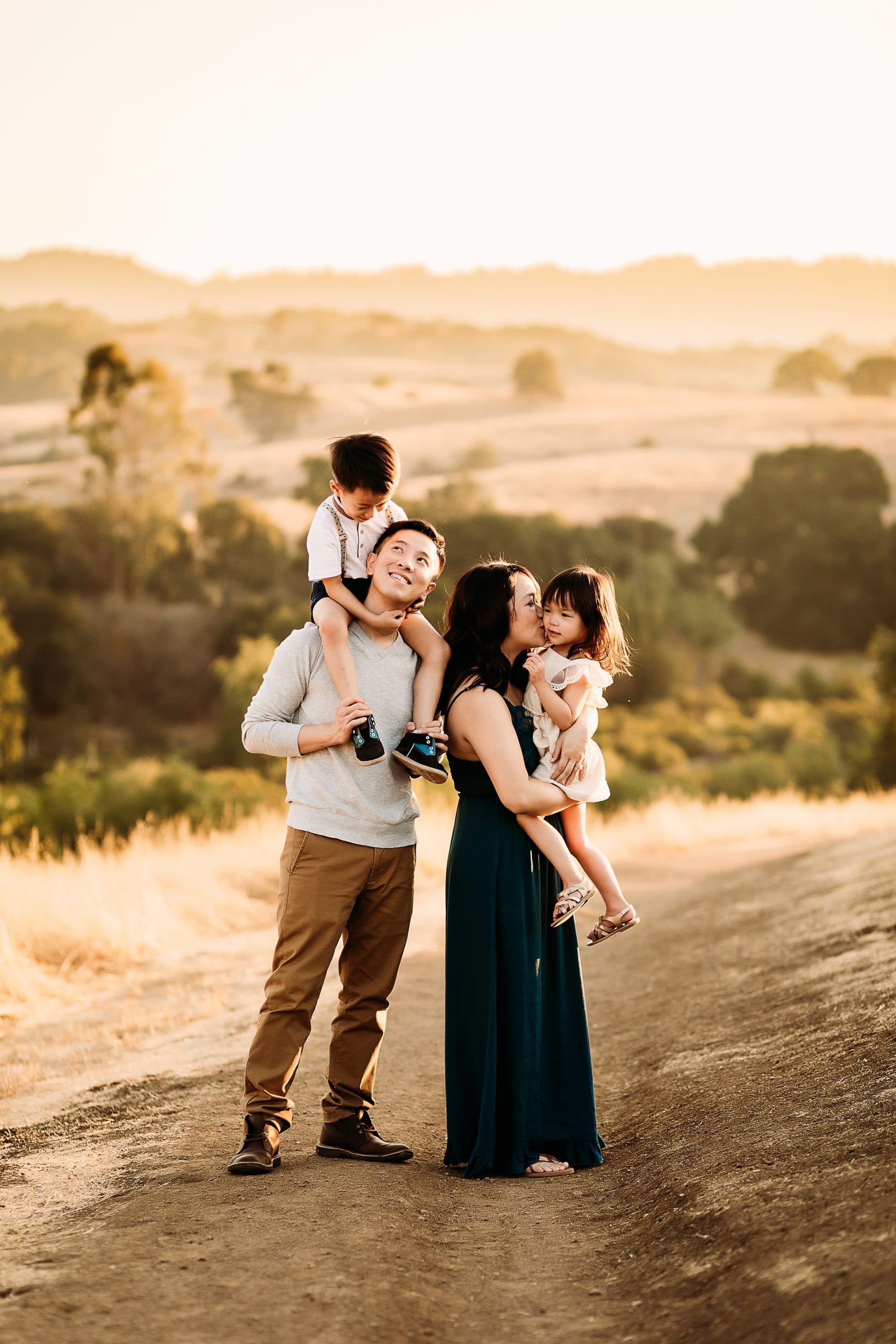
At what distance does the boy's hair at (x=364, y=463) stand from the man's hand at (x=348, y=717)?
30.9 inches

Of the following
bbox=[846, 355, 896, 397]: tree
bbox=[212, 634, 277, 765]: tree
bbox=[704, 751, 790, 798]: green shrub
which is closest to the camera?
bbox=[704, 751, 790, 798]: green shrub

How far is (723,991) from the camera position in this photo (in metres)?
7.38

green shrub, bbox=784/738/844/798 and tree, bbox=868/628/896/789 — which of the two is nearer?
tree, bbox=868/628/896/789

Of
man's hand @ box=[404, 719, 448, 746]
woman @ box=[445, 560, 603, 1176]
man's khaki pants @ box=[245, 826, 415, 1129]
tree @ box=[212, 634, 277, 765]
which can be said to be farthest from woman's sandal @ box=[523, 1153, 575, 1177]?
tree @ box=[212, 634, 277, 765]

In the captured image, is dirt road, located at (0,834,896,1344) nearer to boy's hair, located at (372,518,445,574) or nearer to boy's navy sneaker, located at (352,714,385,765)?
boy's navy sneaker, located at (352,714,385,765)

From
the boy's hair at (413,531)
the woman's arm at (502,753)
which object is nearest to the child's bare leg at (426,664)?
the woman's arm at (502,753)

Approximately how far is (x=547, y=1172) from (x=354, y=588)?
2.11 metres

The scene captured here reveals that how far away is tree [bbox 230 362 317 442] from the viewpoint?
81.3 meters

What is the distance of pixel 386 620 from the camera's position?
4.50m

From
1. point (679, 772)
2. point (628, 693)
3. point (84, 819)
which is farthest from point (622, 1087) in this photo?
point (628, 693)

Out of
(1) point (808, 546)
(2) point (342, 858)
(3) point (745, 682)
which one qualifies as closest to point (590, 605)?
(2) point (342, 858)

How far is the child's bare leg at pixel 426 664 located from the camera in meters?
4.51

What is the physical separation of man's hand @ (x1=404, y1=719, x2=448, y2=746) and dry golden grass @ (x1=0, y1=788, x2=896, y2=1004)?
473cm

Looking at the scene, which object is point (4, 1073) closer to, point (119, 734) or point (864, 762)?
point (864, 762)
